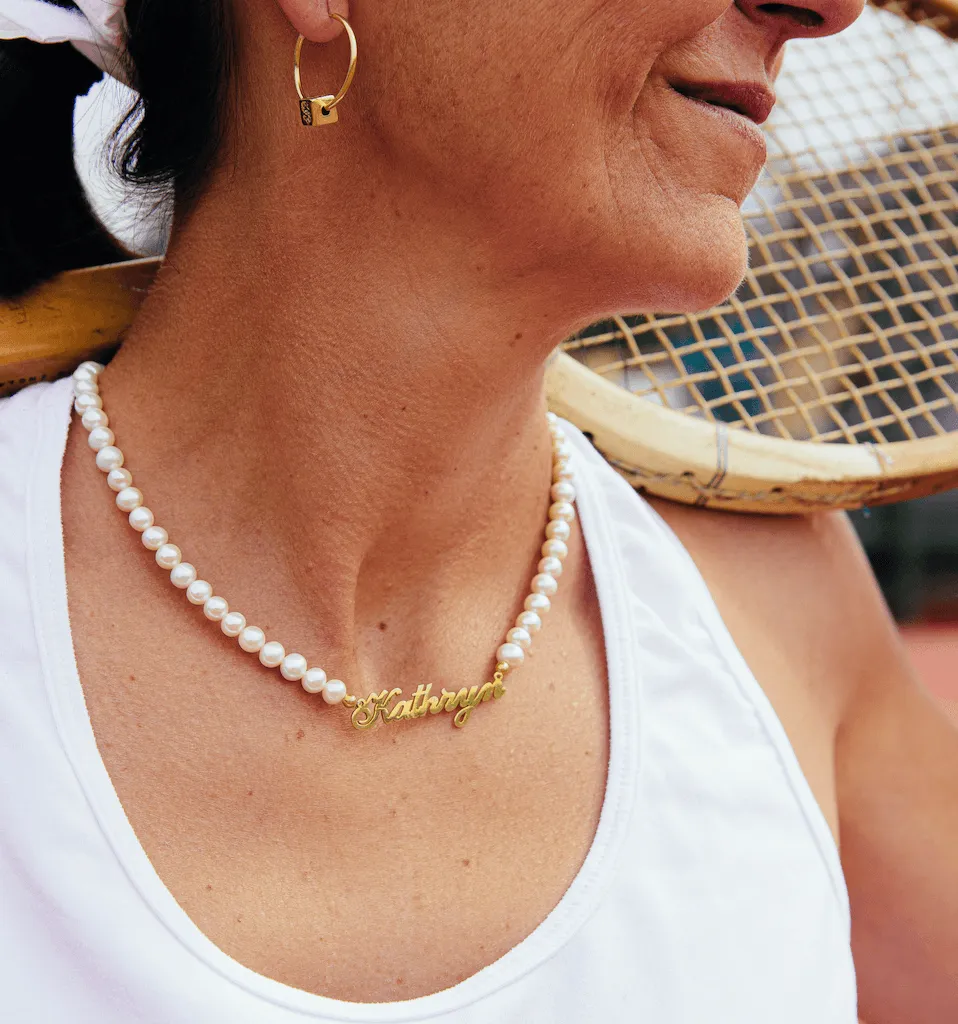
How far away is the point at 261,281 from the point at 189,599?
9.6 inches

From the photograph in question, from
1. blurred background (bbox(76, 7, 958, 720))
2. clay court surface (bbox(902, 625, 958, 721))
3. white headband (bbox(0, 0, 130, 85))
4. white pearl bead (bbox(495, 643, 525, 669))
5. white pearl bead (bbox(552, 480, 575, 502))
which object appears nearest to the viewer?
white headband (bbox(0, 0, 130, 85))

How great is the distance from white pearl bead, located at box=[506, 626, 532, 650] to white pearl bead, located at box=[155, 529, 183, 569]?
27cm

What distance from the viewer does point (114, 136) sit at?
93 cm

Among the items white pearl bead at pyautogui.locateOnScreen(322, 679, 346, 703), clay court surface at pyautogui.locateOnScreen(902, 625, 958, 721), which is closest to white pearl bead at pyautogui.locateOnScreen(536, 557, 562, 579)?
white pearl bead at pyautogui.locateOnScreen(322, 679, 346, 703)

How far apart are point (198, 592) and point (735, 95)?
1.73 ft

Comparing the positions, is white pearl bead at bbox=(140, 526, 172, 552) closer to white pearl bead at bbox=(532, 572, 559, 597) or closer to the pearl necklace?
the pearl necklace

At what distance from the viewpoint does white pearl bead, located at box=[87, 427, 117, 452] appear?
84 centimetres

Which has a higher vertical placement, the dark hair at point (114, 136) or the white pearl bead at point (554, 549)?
the dark hair at point (114, 136)

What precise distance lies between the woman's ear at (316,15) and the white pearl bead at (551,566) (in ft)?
1.49

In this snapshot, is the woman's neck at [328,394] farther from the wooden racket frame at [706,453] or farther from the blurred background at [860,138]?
the blurred background at [860,138]

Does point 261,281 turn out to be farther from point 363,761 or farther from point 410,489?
point 363,761

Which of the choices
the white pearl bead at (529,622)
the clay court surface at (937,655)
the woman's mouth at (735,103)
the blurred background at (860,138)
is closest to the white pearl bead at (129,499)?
the white pearl bead at (529,622)

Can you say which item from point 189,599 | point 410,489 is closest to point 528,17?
point 410,489

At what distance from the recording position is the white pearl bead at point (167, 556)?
803 mm
